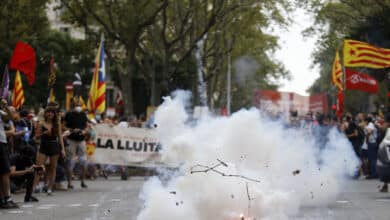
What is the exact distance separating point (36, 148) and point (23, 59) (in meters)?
5.22

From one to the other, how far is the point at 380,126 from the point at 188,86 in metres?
26.4

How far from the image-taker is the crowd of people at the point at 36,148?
1449 cm

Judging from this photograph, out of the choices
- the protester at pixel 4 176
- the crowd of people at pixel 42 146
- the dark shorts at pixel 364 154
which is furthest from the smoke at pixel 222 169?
the dark shorts at pixel 364 154

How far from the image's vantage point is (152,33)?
3988 centimetres

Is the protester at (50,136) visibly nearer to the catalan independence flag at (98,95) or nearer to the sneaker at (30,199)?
the sneaker at (30,199)

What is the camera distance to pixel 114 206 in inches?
569

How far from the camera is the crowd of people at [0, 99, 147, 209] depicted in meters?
14.5

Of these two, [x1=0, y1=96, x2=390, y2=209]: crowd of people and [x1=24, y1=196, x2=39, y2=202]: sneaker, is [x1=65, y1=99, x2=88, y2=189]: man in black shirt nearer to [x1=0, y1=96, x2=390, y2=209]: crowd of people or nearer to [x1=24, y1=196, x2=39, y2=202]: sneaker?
[x1=0, y1=96, x2=390, y2=209]: crowd of people

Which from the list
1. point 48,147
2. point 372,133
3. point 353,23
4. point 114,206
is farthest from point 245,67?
point 114,206

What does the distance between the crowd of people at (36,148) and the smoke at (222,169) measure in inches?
164

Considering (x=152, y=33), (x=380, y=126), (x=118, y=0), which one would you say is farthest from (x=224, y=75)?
(x=380, y=126)

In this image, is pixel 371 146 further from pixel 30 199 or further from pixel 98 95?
pixel 30 199

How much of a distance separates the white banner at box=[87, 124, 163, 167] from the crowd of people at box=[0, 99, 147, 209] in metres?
3.69

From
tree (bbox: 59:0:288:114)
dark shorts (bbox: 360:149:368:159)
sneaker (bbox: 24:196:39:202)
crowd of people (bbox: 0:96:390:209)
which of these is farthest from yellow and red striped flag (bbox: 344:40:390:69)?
sneaker (bbox: 24:196:39:202)
